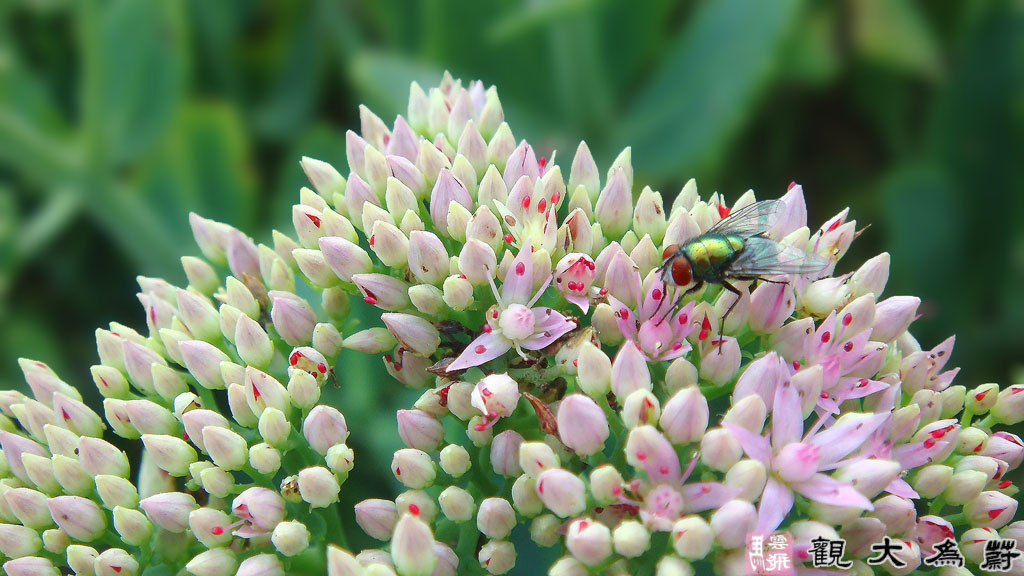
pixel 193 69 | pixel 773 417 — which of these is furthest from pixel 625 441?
pixel 193 69

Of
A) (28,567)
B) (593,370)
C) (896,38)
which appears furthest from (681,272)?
(896,38)

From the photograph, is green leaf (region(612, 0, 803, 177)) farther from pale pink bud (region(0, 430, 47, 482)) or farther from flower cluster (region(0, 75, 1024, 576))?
pale pink bud (region(0, 430, 47, 482))

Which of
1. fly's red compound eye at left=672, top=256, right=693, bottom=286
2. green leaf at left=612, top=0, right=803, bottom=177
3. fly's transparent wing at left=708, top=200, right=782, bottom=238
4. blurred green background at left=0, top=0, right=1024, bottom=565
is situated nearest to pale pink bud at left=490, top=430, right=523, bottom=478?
fly's red compound eye at left=672, top=256, right=693, bottom=286

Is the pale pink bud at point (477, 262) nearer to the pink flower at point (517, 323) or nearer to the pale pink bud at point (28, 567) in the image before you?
the pink flower at point (517, 323)

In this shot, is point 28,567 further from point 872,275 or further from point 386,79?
point 386,79

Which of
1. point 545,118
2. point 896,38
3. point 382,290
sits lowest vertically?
point 382,290

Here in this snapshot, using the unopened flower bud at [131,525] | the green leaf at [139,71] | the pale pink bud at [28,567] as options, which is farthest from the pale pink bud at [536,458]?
the green leaf at [139,71]
